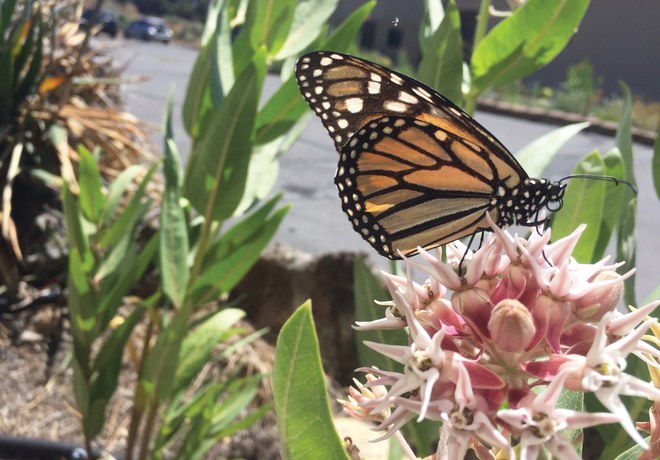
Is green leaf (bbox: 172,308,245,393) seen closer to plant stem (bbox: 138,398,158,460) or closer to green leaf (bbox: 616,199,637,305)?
plant stem (bbox: 138,398,158,460)

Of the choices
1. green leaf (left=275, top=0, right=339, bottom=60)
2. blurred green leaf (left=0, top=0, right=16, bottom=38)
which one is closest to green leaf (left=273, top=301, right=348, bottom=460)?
green leaf (left=275, top=0, right=339, bottom=60)

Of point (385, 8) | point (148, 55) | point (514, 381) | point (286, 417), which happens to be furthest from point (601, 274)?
point (148, 55)

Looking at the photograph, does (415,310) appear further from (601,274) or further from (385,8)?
(385,8)

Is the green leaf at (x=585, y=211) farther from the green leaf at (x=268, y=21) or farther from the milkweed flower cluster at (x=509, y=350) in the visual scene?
the green leaf at (x=268, y=21)

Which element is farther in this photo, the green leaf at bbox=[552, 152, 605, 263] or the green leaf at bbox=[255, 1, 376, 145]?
the green leaf at bbox=[255, 1, 376, 145]

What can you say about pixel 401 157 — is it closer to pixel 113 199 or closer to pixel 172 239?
pixel 172 239

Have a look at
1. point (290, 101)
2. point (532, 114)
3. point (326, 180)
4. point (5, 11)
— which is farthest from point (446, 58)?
point (532, 114)
